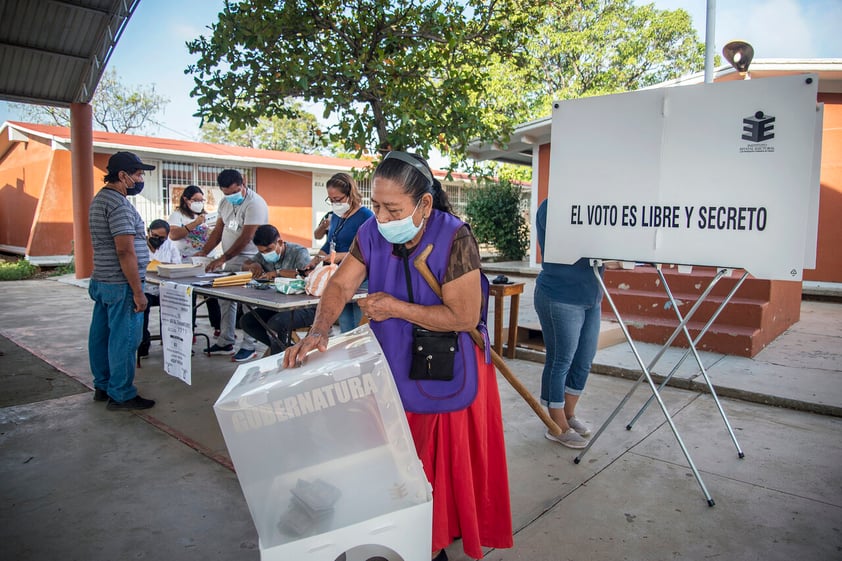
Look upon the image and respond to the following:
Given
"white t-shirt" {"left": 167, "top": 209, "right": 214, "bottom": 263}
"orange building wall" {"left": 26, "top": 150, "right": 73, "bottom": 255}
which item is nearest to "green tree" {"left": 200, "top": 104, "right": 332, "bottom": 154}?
Result: "orange building wall" {"left": 26, "top": 150, "right": 73, "bottom": 255}

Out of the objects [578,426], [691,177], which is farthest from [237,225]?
[691,177]

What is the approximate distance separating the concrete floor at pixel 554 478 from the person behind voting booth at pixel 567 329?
8.6 inches

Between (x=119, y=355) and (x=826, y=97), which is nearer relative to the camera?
(x=119, y=355)

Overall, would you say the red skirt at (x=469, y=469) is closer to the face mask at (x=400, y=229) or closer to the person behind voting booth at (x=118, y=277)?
the face mask at (x=400, y=229)

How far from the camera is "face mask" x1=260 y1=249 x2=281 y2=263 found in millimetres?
4842

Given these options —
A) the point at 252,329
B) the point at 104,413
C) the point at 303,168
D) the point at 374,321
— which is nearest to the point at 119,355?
the point at 104,413

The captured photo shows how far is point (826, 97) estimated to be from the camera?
328 inches

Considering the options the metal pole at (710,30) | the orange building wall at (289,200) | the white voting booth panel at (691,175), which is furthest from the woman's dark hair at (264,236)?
the orange building wall at (289,200)

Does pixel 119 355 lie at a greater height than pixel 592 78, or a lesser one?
lesser

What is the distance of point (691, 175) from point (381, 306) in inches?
64.5

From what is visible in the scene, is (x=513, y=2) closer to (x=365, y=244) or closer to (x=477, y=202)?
(x=365, y=244)

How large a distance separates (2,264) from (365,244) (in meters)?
15.0

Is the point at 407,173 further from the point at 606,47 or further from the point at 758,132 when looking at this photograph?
the point at 606,47

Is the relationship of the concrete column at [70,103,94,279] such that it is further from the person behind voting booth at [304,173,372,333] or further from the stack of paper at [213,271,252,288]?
the person behind voting booth at [304,173,372,333]
